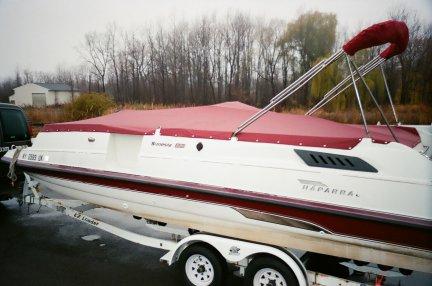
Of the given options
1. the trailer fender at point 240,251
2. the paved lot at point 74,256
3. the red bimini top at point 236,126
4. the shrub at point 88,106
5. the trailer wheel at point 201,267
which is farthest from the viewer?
the shrub at point 88,106

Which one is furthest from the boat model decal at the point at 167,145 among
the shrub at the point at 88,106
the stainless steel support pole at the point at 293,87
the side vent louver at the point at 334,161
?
the shrub at the point at 88,106

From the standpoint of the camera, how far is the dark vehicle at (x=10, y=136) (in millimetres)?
5801

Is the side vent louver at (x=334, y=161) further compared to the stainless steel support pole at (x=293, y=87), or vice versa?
the stainless steel support pole at (x=293, y=87)

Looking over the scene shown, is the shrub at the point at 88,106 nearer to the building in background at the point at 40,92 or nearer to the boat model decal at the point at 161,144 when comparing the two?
the boat model decal at the point at 161,144

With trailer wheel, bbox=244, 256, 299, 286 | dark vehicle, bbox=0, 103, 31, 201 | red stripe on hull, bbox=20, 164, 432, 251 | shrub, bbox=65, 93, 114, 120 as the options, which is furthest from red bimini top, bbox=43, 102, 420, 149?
shrub, bbox=65, 93, 114, 120

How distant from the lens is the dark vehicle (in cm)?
580

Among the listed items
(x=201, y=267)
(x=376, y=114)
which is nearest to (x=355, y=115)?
(x=376, y=114)

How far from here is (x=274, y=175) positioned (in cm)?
327

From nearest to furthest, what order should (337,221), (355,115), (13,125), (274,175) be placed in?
(337,221), (274,175), (13,125), (355,115)

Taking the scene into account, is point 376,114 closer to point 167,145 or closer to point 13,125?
point 167,145

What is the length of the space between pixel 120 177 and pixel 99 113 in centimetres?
1329

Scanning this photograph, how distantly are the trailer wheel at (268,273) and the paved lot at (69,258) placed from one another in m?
0.73

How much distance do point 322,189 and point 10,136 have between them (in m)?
5.73

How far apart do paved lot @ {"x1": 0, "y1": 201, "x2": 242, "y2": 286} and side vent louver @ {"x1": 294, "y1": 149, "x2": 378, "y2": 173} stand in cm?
180
